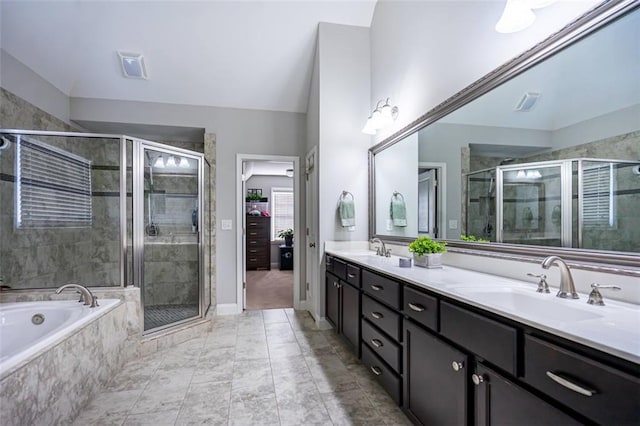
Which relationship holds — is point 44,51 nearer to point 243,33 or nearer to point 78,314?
point 243,33

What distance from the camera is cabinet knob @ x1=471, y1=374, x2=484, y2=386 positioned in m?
1.16

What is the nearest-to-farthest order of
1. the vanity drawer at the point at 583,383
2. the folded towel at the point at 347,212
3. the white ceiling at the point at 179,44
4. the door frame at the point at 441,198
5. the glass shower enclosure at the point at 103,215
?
the vanity drawer at the point at 583,383
the door frame at the point at 441,198
the glass shower enclosure at the point at 103,215
the white ceiling at the point at 179,44
the folded towel at the point at 347,212

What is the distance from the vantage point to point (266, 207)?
7680 millimetres

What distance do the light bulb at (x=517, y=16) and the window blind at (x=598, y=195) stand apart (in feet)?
2.45

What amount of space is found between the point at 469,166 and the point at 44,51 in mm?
3956

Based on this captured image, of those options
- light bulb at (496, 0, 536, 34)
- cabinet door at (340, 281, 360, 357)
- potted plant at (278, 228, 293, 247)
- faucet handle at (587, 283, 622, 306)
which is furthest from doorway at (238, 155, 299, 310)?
light bulb at (496, 0, 536, 34)

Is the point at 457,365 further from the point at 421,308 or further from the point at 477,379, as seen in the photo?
the point at 421,308

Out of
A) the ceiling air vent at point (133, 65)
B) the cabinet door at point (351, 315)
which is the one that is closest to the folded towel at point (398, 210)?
the cabinet door at point (351, 315)

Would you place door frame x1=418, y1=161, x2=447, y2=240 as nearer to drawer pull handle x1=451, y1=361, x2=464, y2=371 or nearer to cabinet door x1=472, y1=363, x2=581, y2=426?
drawer pull handle x1=451, y1=361, x2=464, y2=371

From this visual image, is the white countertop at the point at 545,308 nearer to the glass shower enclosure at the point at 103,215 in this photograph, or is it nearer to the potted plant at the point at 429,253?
the potted plant at the point at 429,253

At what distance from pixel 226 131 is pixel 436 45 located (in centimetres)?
268

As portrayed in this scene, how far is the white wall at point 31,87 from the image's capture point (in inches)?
109

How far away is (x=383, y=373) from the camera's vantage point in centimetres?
197

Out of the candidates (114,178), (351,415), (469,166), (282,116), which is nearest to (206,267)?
(114,178)
